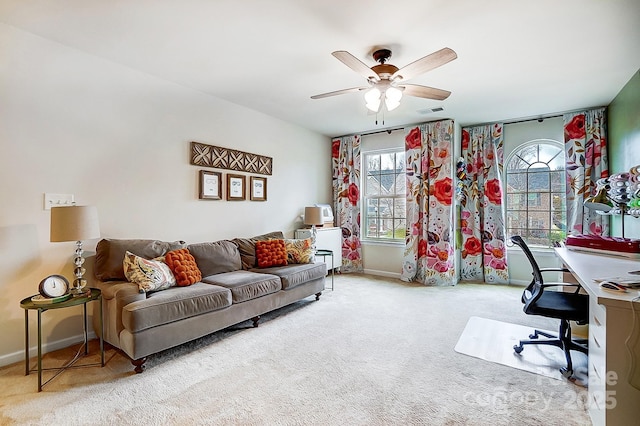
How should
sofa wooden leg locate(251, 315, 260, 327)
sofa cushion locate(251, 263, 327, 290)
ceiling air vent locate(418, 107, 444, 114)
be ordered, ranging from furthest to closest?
ceiling air vent locate(418, 107, 444, 114), sofa cushion locate(251, 263, 327, 290), sofa wooden leg locate(251, 315, 260, 327)

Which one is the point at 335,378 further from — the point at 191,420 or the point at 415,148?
the point at 415,148

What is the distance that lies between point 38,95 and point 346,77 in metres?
2.64

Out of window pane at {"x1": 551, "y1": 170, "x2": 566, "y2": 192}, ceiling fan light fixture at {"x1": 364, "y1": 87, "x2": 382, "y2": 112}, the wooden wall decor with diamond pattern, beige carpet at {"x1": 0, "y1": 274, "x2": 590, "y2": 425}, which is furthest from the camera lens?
window pane at {"x1": 551, "y1": 170, "x2": 566, "y2": 192}

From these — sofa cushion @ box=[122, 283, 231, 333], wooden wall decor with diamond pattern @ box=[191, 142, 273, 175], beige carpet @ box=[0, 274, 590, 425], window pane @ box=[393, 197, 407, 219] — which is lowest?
beige carpet @ box=[0, 274, 590, 425]

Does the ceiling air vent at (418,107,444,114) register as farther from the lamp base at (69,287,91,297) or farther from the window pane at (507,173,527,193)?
the lamp base at (69,287,91,297)

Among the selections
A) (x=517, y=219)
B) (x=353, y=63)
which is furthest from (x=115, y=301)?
(x=517, y=219)

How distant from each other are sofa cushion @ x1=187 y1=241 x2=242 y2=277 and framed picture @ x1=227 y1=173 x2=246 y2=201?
70cm

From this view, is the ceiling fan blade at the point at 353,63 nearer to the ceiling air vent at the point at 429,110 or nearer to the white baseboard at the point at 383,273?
the ceiling air vent at the point at 429,110

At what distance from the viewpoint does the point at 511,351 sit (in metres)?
2.55

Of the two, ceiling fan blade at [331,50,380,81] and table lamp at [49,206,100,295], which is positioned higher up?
ceiling fan blade at [331,50,380,81]

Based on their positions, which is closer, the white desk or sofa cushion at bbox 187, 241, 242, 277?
the white desk

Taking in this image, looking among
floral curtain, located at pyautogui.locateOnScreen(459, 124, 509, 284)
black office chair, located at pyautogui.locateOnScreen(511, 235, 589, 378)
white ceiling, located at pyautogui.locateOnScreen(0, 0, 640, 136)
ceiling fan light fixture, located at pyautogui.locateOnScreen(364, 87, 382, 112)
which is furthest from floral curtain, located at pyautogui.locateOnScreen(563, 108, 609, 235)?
ceiling fan light fixture, located at pyautogui.locateOnScreen(364, 87, 382, 112)

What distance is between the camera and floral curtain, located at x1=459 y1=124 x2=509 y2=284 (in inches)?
186

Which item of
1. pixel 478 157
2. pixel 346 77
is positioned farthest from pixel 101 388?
pixel 478 157
